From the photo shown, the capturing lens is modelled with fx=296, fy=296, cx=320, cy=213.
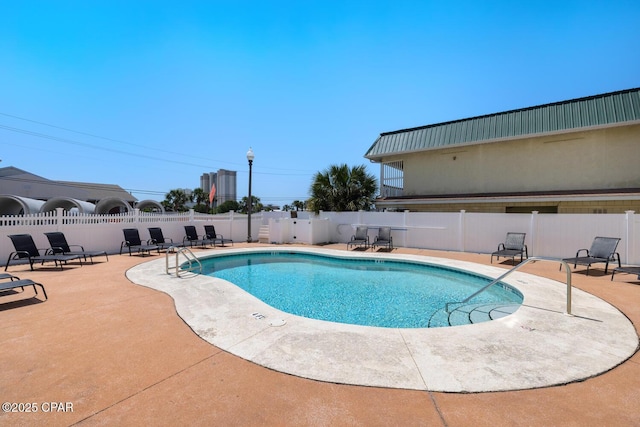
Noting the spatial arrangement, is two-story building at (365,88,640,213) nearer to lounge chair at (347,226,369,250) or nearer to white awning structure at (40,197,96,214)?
lounge chair at (347,226,369,250)

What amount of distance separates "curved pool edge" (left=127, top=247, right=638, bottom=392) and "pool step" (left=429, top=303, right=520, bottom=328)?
0.35m

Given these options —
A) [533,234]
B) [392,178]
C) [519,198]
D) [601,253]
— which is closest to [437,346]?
[601,253]

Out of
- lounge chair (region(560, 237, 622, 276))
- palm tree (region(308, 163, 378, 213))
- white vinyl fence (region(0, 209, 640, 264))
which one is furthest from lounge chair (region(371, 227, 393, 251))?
lounge chair (region(560, 237, 622, 276))

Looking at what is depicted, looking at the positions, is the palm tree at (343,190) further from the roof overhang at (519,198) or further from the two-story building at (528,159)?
the two-story building at (528,159)

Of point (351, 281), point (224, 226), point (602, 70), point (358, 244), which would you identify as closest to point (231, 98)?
point (224, 226)

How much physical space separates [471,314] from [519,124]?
538 inches

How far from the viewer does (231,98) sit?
18672mm

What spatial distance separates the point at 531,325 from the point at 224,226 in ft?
48.5

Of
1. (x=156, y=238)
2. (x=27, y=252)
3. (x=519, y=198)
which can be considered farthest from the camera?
(x=519, y=198)

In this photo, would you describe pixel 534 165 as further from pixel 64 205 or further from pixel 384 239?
pixel 64 205

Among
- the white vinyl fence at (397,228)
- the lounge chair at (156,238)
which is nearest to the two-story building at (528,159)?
the white vinyl fence at (397,228)

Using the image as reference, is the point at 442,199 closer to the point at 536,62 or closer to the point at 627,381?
the point at 536,62

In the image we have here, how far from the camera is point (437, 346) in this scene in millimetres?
3814

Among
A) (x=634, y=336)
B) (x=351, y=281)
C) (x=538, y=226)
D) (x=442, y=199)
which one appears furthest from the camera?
(x=442, y=199)
